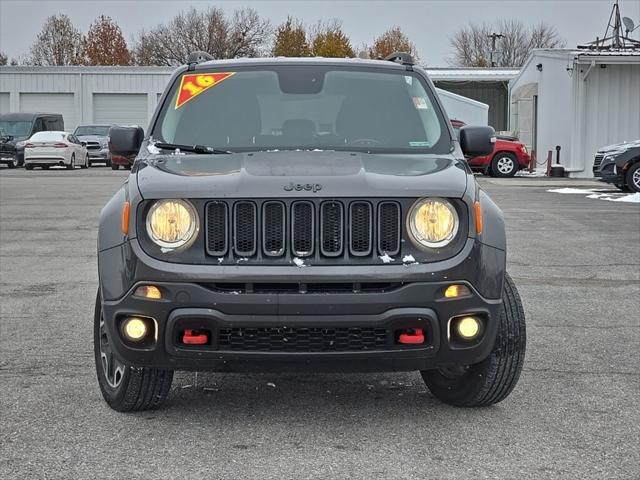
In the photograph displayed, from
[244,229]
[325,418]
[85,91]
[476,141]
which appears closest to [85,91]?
[85,91]

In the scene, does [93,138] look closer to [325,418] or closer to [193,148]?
[193,148]

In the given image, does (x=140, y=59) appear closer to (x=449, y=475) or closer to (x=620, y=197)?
(x=620, y=197)

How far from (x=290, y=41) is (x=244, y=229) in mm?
73905

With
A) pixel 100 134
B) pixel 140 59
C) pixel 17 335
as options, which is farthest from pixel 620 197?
pixel 140 59

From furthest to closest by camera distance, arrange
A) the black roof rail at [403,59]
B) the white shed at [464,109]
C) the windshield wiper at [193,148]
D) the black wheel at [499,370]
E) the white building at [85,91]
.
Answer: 1. the white building at [85,91]
2. the white shed at [464,109]
3. the black roof rail at [403,59]
4. the windshield wiper at [193,148]
5. the black wheel at [499,370]

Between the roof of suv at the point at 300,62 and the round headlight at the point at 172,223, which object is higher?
the roof of suv at the point at 300,62

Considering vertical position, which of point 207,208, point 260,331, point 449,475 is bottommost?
point 449,475

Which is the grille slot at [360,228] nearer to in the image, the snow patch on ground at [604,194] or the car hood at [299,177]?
the car hood at [299,177]

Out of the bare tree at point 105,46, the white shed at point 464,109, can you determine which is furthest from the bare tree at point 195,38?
the white shed at point 464,109

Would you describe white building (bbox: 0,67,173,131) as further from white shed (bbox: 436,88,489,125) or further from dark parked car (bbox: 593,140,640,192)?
dark parked car (bbox: 593,140,640,192)

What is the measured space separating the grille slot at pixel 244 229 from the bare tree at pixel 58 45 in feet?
275

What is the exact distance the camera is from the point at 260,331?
14.1ft

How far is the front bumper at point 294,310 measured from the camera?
422 cm

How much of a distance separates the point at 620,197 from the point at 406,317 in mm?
17489
